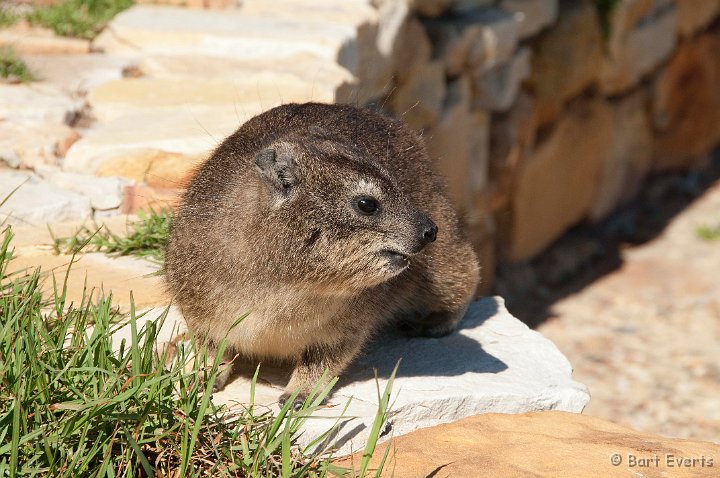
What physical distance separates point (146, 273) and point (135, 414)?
134 centimetres

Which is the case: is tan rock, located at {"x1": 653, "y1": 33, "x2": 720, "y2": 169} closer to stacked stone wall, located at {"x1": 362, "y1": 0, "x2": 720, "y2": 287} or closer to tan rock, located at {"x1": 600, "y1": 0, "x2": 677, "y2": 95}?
stacked stone wall, located at {"x1": 362, "y1": 0, "x2": 720, "y2": 287}

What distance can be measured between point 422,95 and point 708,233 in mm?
3704

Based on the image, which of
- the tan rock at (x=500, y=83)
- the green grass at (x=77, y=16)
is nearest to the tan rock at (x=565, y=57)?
the tan rock at (x=500, y=83)

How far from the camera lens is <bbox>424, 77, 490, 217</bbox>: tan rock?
22.2ft

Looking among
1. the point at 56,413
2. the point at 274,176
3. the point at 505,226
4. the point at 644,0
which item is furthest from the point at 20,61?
the point at 644,0

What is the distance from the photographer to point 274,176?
10.7 feet

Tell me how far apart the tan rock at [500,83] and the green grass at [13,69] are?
3.18 m

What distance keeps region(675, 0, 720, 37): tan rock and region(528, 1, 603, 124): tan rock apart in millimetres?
1729

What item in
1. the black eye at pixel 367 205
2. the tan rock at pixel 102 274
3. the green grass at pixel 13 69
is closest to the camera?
the black eye at pixel 367 205

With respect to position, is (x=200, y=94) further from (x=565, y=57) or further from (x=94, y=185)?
(x=565, y=57)

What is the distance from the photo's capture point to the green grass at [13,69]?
5320 millimetres

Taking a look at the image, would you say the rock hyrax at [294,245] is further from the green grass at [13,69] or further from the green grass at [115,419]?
the green grass at [13,69]

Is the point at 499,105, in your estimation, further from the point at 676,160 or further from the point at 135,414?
the point at 135,414

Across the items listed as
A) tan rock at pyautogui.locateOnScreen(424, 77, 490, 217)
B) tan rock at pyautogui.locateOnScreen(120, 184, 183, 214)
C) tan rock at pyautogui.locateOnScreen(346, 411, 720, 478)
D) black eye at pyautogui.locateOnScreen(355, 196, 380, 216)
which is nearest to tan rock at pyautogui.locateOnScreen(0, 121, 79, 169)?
tan rock at pyautogui.locateOnScreen(120, 184, 183, 214)
